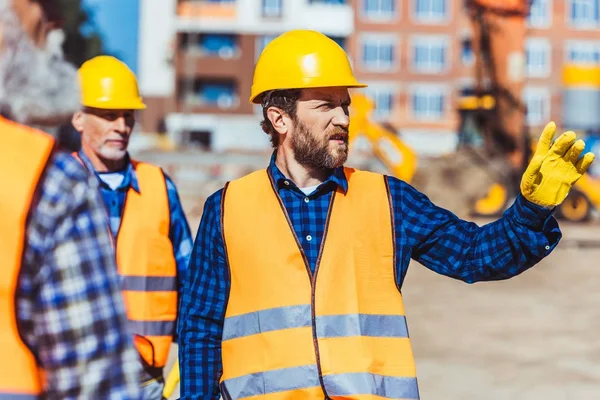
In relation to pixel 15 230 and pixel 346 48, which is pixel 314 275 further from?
pixel 346 48

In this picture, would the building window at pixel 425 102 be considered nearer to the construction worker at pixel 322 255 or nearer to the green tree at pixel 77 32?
the green tree at pixel 77 32

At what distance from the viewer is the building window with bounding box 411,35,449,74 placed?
49062 millimetres

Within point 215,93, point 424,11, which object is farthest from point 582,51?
point 215,93

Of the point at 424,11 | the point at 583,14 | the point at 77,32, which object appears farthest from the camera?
the point at 583,14

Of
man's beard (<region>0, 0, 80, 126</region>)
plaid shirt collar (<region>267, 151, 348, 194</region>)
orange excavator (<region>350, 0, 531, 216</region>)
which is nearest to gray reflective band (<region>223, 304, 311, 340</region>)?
plaid shirt collar (<region>267, 151, 348, 194</region>)

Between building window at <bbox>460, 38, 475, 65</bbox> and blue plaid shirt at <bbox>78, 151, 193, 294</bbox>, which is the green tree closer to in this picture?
blue plaid shirt at <bbox>78, 151, 193, 294</bbox>

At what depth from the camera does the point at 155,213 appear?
12.1ft

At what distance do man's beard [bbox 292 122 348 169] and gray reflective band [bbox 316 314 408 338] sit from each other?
44 cm

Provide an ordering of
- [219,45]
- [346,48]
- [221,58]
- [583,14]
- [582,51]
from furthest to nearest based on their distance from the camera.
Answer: [582,51] < [583,14] < [346,48] < [219,45] < [221,58]

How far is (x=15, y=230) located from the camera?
53.9 inches

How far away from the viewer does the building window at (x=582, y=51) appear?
5081 cm

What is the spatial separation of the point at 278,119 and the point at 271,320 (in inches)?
25.2

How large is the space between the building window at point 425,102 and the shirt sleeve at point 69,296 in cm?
4824

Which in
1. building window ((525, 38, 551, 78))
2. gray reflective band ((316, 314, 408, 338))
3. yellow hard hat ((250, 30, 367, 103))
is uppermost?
building window ((525, 38, 551, 78))
